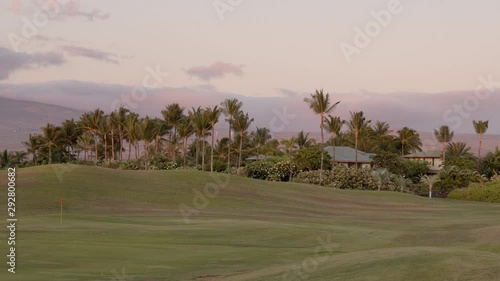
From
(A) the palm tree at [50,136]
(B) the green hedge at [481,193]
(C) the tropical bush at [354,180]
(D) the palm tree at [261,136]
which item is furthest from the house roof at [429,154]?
(A) the palm tree at [50,136]

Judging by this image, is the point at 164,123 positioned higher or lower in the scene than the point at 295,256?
higher

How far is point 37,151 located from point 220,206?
369ft

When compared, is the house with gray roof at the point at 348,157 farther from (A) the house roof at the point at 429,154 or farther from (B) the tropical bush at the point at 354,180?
(B) the tropical bush at the point at 354,180

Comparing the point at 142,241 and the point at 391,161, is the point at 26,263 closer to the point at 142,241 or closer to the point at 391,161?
the point at 142,241

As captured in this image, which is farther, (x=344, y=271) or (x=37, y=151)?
(x=37, y=151)

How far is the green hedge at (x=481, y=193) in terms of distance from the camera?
8888 cm

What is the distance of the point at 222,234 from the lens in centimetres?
3488

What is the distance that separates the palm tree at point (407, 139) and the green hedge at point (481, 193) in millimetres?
87609

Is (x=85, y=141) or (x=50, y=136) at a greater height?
(x=50, y=136)

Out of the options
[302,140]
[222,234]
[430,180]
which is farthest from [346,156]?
[222,234]

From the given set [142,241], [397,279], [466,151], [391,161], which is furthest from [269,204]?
[466,151]

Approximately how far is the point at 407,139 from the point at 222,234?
516 ft

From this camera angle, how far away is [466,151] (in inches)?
6909

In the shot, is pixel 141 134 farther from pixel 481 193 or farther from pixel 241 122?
pixel 481 193
